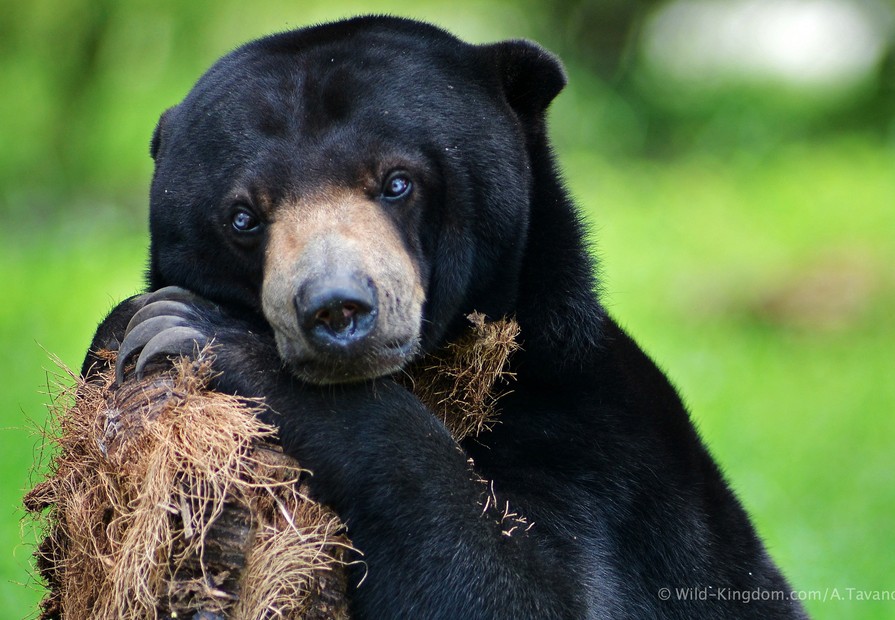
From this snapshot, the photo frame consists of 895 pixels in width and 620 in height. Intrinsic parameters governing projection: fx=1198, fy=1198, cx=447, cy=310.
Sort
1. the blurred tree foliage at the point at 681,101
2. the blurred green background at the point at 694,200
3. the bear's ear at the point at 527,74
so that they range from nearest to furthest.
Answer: the bear's ear at the point at 527,74
the blurred green background at the point at 694,200
the blurred tree foliage at the point at 681,101

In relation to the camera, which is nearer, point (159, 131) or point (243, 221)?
point (243, 221)

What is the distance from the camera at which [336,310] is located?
2881mm

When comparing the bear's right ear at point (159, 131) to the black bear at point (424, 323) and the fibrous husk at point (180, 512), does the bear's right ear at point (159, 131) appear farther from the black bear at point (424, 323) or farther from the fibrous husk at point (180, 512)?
the fibrous husk at point (180, 512)

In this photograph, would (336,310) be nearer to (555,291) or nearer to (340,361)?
(340,361)

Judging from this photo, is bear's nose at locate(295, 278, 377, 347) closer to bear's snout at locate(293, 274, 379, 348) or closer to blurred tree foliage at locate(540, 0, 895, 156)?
bear's snout at locate(293, 274, 379, 348)

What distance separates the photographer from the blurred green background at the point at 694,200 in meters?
7.10

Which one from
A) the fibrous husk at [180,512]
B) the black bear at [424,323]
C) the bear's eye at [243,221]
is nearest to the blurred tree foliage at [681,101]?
the black bear at [424,323]

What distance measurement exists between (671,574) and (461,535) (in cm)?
87

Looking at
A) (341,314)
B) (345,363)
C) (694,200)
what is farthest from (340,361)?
(694,200)

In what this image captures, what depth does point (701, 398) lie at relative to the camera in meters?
7.90

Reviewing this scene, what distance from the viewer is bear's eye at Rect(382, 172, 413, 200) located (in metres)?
3.38

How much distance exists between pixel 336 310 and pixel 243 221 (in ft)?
2.13

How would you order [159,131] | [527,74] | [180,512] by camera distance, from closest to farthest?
[180,512] < [527,74] < [159,131]

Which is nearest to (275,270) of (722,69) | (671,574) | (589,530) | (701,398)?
(589,530)
